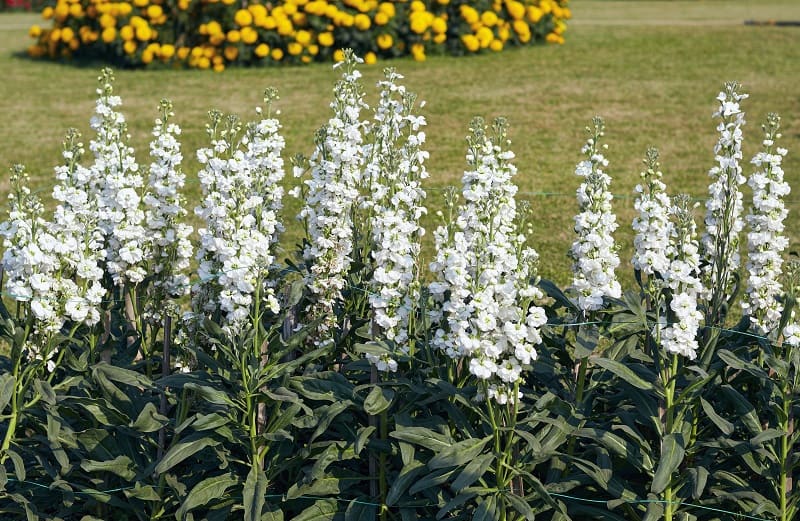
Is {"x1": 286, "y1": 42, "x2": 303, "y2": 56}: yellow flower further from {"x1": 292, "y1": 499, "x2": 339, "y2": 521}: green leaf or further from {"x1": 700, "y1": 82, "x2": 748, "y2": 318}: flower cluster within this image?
{"x1": 292, "y1": 499, "x2": 339, "y2": 521}: green leaf

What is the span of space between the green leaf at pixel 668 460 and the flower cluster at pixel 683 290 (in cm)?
25

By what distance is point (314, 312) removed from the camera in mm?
→ 3545

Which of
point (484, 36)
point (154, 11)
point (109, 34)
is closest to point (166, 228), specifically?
point (154, 11)

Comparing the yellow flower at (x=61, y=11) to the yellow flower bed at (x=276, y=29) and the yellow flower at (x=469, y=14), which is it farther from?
the yellow flower at (x=469, y=14)

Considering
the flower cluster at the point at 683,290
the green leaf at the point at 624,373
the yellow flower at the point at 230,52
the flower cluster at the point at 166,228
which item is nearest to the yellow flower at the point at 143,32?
the yellow flower at the point at 230,52

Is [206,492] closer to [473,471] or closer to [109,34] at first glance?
[473,471]

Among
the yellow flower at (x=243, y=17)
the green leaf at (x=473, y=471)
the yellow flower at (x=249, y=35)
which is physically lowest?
the green leaf at (x=473, y=471)

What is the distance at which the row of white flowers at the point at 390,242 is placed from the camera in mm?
2979

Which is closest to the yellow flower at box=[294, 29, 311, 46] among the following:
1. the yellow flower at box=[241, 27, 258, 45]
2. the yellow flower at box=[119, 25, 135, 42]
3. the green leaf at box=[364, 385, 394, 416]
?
the yellow flower at box=[241, 27, 258, 45]

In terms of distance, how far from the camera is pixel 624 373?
3.04 metres

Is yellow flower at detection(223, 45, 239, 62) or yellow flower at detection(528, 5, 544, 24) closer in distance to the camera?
yellow flower at detection(223, 45, 239, 62)

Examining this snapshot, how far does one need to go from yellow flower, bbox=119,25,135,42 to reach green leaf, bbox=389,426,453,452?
38.6 feet

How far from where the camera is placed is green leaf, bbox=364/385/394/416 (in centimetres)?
303

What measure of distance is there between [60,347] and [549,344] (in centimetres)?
171
